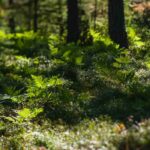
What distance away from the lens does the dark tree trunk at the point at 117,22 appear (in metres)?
16.1

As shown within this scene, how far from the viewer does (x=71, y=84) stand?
499 inches

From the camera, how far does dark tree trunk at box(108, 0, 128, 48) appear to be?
52.9ft

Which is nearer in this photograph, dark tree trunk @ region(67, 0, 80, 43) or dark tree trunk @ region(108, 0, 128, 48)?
dark tree trunk @ region(108, 0, 128, 48)

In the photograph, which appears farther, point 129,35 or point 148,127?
point 129,35

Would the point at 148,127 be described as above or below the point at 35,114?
above

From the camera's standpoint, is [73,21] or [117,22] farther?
[73,21]

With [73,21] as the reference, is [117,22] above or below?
above

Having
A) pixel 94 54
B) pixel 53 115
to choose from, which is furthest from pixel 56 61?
pixel 53 115

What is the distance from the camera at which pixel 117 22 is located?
16.2 metres

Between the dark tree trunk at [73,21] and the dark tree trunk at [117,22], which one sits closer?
the dark tree trunk at [117,22]

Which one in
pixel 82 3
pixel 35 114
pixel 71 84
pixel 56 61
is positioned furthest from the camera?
pixel 82 3

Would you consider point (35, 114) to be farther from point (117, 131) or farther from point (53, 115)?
point (117, 131)

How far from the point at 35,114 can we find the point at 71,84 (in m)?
2.65

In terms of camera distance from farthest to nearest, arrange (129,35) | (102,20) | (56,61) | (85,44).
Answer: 1. (102,20)
2. (85,44)
3. (129,35)
4. (56,61)
